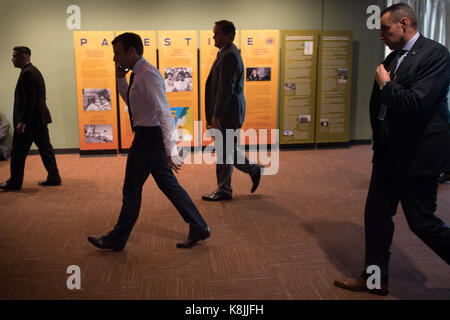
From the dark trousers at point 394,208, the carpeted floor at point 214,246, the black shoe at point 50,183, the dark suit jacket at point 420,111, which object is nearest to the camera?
the dark suit jacket at point 420,111

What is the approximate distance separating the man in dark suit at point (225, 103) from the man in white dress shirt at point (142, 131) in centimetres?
136

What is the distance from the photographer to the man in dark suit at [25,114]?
523cm

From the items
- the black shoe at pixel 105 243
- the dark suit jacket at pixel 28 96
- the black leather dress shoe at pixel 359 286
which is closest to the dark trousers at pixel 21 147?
the dark suit jacket at pixel 28 96

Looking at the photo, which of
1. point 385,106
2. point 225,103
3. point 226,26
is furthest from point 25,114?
point 385,106

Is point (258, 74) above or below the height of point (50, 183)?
above

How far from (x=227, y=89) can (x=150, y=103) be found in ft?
5.05

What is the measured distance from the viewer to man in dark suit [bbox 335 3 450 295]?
91.4 inches

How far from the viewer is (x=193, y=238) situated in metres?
3.54

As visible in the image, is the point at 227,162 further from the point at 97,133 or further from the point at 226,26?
the point at 97,133

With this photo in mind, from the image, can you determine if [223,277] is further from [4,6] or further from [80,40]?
[4,6]

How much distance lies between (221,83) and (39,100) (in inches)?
95.8

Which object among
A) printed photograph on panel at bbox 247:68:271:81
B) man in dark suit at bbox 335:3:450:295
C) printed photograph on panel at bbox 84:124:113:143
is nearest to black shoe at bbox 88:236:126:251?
man in dark suit at bbox 335:3:450:295

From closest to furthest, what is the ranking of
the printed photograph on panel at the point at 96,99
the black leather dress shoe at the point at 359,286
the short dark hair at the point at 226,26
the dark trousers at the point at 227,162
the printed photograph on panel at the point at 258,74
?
the black leather dress shoe at the point at 359,286
the short dark hair at the point at 226,26
the dark trousers at the point at 227,162
the printed photograph on panel at the point at 96,99
the printed photograph on panel at the point at 258,74

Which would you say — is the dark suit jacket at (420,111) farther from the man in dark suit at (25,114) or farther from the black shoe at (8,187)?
the black shoe at (8,187)
